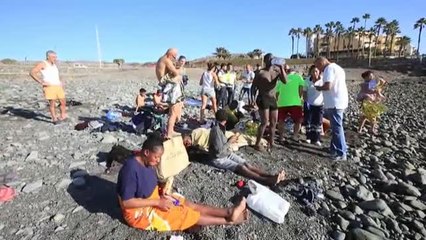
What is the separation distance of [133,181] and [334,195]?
3161 millimetres

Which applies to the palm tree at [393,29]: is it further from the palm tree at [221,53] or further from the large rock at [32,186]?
the large rock at [32,186]

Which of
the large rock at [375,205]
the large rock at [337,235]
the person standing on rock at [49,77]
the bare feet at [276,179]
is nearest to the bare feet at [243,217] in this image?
the bare feet at [276,179]

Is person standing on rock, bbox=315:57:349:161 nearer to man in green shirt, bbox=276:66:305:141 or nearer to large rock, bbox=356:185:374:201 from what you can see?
man in green shirt, bbox=276:66:305:141

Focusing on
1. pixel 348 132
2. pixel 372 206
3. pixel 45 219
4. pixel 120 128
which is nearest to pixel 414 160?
pixel 348 132

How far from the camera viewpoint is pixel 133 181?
13.4 feet

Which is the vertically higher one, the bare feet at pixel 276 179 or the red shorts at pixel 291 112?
the red shorts at pixel 291 112

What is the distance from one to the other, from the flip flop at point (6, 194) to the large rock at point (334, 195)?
4477 millimetres

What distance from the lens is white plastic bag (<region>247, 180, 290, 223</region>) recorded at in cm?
Result: 472

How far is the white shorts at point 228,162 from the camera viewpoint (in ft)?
19.9

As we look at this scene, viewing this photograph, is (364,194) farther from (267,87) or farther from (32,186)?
(32,186)

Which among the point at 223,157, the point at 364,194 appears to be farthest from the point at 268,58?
the point at 364,194

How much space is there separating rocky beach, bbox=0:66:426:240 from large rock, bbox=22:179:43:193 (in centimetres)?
1

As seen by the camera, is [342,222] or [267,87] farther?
[267,87]

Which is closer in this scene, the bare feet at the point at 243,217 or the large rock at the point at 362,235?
the large rock at the point at 362,235
